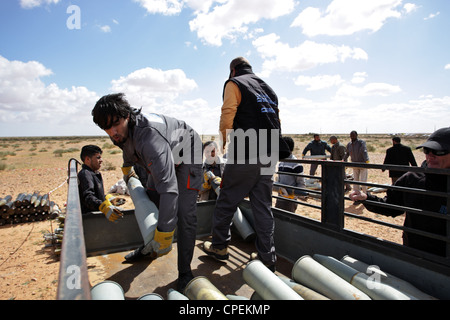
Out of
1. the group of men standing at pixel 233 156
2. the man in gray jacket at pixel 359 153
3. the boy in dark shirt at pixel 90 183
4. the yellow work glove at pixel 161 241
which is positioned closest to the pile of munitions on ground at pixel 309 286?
the yellow work glove at pixel 161 241

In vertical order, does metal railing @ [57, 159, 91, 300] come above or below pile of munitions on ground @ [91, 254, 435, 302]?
above

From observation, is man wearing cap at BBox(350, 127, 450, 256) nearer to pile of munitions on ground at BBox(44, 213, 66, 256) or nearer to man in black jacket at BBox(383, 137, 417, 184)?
pile of munitions on ground at BBox(44, 213, 66, 256)

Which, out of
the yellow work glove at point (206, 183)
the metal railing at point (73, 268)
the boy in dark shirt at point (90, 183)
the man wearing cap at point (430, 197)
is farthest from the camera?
the yellow work glove at point (206, 183)

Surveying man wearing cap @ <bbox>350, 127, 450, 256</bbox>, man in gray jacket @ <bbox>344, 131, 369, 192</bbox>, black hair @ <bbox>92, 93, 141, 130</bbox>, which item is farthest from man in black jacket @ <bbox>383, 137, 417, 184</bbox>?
black hair @ <bbox>92, 93, 141, 130</bbox>

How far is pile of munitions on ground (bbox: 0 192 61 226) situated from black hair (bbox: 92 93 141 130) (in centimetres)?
598

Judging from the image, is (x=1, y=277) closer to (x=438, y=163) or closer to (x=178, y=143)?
(x=178, y=143)

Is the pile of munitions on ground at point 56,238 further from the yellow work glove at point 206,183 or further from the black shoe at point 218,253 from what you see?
the black shoe at point 218,253

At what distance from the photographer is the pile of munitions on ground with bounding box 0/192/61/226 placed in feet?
22.1

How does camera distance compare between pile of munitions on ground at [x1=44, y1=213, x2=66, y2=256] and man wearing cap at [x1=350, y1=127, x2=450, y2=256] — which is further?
pile of munitions on ground at [x1=44, y1=213, x2=66, y2=256]

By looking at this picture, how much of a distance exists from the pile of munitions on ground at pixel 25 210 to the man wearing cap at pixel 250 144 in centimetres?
593

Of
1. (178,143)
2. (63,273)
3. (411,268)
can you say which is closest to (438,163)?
(411,268)

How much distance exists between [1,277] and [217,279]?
10.1 feet

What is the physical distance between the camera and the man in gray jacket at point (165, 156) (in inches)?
90.4

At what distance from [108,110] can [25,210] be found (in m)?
6.22
